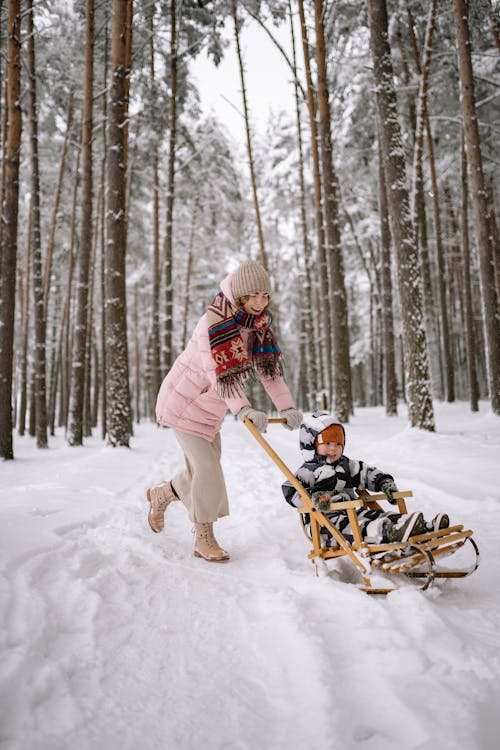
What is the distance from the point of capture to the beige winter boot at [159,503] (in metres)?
3.71

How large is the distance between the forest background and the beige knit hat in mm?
4117

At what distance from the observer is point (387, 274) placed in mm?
13781

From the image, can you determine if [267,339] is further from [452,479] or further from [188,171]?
[188,171]

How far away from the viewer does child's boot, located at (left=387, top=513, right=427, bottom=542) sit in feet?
8.47

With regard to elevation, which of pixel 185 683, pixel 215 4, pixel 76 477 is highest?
pixel 215 4

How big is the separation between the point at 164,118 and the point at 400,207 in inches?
380

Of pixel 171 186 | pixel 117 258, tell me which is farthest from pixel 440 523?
pixel 171 186

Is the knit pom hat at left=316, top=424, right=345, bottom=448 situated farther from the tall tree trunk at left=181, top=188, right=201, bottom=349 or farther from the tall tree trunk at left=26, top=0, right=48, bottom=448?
the tall tree trunk at left=181, top=188, right=201, bottom=349

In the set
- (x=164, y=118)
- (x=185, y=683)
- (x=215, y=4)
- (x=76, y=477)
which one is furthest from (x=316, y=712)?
(x=215, y=4)

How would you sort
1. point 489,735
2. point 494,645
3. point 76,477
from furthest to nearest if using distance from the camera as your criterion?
point 76,477 → point 494,645 → point 489,735

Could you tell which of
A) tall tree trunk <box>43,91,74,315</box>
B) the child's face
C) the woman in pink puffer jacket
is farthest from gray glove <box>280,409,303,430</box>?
tall tree trunk <box>43,91,74,315</box>

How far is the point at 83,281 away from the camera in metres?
11.2

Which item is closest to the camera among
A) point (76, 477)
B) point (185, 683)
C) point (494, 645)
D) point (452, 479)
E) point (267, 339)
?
point (185, 683)

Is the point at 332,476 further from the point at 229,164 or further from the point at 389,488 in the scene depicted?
the point at 229,164
